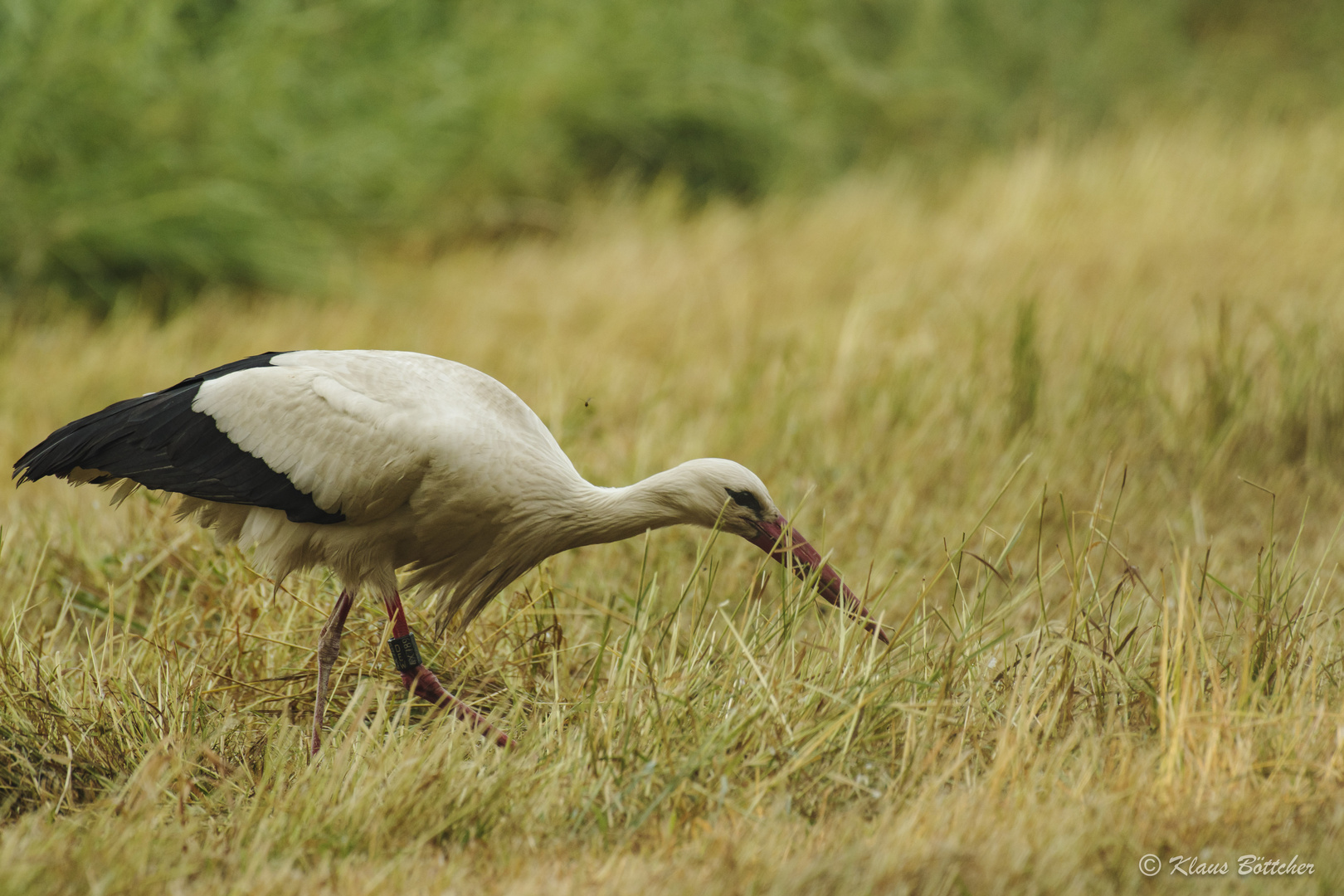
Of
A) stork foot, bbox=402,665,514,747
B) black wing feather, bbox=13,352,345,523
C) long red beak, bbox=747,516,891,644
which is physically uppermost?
black wing feather, bbox=13,352,345,523

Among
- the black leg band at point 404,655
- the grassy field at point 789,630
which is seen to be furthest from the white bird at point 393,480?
the grassy field at point 789,630

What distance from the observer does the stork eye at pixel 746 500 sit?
3135 millimetres

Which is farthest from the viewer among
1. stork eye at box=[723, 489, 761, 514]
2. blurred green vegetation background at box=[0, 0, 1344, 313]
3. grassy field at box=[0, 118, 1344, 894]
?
blurred green vegetation background at box=[0, 0, 1344, 313]

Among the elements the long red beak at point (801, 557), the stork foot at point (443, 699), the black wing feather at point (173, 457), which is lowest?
the stork foot at point (443, 699)

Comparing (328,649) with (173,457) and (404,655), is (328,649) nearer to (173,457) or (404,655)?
(404,655)

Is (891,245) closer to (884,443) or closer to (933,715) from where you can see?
(884,443)

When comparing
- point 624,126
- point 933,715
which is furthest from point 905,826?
point 624,126

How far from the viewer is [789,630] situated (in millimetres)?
2986

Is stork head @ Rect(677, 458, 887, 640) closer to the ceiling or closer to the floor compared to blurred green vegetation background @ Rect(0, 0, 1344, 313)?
closer to the floor

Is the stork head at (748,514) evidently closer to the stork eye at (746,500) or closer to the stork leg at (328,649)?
the stork eye at (746,500)

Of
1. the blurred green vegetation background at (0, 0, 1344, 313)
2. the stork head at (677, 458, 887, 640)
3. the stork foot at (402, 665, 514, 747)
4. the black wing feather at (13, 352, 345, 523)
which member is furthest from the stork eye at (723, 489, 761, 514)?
the blurred green vegetation background at (0, 0, 1344, 313)

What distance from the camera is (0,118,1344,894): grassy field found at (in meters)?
2.39

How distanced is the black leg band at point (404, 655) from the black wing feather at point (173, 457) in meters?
0.37

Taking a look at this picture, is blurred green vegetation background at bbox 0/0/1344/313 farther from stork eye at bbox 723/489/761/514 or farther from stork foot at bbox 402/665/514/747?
stork eye at bbox 723/489/761/514
